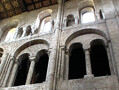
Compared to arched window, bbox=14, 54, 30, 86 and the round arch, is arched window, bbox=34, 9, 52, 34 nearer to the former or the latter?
arched window, bbox=14, 54, 30, 86

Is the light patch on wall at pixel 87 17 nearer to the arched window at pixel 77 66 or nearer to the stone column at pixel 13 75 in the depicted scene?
the arched window at pixel 77 66

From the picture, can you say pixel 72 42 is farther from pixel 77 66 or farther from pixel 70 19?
pixel 70 19

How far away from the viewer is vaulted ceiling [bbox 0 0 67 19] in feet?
49.5

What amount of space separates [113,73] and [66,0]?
342 inches

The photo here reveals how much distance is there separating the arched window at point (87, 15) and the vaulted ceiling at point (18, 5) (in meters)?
3.06

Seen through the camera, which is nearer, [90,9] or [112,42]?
[112,42]

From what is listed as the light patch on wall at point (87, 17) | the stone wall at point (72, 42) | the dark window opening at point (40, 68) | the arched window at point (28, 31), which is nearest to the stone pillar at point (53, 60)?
the stone wall at point (72, 42)

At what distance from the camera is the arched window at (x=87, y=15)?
40.8 ft

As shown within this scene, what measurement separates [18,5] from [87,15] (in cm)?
655

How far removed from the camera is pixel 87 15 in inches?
508

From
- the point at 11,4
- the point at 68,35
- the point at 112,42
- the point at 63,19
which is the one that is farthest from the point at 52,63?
the point at 11,4

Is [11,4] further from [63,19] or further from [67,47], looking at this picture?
[67,47]

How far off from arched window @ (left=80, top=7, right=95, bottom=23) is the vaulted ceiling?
10.1 feet

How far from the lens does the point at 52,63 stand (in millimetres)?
8734
